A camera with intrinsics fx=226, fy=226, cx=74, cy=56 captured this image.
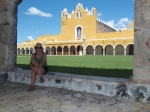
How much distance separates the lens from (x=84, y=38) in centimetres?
4434

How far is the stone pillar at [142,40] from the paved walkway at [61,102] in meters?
0.50

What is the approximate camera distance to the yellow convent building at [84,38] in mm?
41344

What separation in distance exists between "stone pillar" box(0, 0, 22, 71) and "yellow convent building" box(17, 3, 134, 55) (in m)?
34.3

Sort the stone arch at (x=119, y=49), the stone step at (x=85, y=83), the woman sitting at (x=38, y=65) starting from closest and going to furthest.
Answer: the stone step at (x=85, y=83)
the woman sitting at (x=38, y=65)
the stone arch at (x=119, y=49)

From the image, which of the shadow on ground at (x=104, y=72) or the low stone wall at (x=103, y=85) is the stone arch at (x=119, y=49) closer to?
the shadow on ground at (x=104, y=72)

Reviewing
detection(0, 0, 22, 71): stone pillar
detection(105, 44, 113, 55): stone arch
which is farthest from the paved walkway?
detection(105, 44, 113, 55): stone arch

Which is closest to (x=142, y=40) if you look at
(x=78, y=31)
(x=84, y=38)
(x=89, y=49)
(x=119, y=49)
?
(x=119, y=49)

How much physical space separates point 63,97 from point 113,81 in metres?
0.95

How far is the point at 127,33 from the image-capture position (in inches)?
1624

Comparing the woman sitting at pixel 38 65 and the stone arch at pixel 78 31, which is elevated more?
the stone arch at pixel 78 31

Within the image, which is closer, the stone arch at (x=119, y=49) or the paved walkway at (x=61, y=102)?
the paved walkway at (x=61, y=102)

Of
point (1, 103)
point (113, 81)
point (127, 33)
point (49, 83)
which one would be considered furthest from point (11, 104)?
point (127, 33)

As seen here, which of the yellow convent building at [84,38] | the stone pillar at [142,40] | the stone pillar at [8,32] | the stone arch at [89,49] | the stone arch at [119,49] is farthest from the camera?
the stone arch at [89,49]

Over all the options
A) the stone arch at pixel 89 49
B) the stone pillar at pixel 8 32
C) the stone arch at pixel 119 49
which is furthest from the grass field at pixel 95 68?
the stone arch at pixel 89 49
